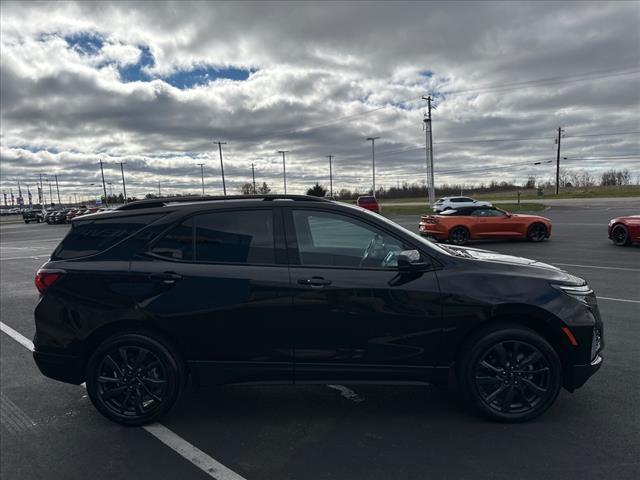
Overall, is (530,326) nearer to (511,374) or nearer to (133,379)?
(511,374)

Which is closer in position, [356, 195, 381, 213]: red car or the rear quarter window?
the rear quarter window

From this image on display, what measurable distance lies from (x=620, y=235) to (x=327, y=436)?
46.1 ft

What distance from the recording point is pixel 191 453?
10.1ft

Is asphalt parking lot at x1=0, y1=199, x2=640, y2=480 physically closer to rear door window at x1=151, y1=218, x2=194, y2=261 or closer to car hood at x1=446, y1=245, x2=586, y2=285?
car hood at x1=446, y1=245, x2=586, y2=285

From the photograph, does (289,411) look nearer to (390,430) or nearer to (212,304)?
(390,430)

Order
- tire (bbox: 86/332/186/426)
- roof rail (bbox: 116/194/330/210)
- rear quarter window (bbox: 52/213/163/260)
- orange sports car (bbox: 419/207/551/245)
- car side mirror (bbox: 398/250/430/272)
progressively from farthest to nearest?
orange sports car (bbox: 419/207/551/245) → roof rail (bbox: 116/194/330/210) → rear quarter window (bbox: 52/213/163/260) → tire (bbox: 86/332/186/426) → car side mirror (bbox: 398/250/430/272)

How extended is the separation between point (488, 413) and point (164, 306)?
8.48ft

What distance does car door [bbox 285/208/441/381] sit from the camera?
10.9 ft

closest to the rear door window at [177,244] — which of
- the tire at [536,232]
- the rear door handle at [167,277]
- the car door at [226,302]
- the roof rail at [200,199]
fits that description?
the car door at [226,302]

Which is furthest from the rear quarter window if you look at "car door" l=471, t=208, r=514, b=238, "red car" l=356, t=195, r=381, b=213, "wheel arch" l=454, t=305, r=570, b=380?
"red car" l=356, t=195, r=381, b=213

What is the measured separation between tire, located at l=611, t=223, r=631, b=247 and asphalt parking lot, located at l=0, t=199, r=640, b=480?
11023mm

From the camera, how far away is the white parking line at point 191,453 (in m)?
2.84

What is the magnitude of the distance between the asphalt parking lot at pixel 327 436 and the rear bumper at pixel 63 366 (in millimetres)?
378

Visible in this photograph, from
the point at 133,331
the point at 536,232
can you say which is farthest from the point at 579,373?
the point at 536,232
